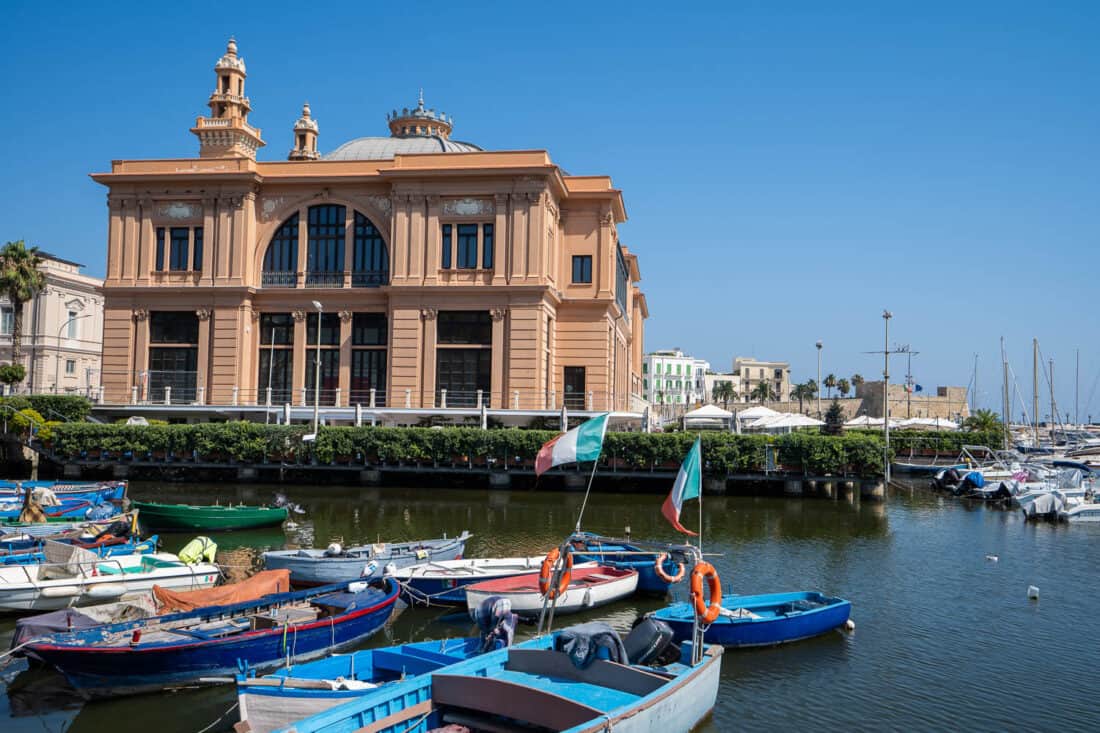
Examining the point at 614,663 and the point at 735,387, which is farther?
the point at 735,387

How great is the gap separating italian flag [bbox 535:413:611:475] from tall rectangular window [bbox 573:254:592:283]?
133 ft

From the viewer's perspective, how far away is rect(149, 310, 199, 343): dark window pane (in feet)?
186

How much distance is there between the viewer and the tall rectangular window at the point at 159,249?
57.1 m

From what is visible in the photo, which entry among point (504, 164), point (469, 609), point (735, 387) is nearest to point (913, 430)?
point (504, 164)

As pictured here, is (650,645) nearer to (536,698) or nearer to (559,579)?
(559,579)

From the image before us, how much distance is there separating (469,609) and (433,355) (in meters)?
33.6

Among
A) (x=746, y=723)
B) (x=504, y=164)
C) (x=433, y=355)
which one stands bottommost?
(x=746, y=723)

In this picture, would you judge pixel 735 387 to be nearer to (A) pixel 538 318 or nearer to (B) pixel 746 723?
(A) pixel 538 318

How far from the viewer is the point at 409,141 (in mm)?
67125

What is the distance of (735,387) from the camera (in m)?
180

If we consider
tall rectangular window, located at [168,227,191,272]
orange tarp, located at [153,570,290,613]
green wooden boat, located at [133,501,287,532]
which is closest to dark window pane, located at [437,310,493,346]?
tall rectangular window, located at [168,227,191,272]

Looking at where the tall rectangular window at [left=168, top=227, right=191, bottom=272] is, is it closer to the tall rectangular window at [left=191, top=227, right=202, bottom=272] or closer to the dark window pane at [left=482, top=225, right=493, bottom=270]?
the tall rectangular window at [left=191, top=227, right=202, bottom=272]

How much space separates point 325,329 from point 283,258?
215 inches

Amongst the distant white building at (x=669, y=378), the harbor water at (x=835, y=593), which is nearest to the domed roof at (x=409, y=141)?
the harbor water at (x=835, y=593)
